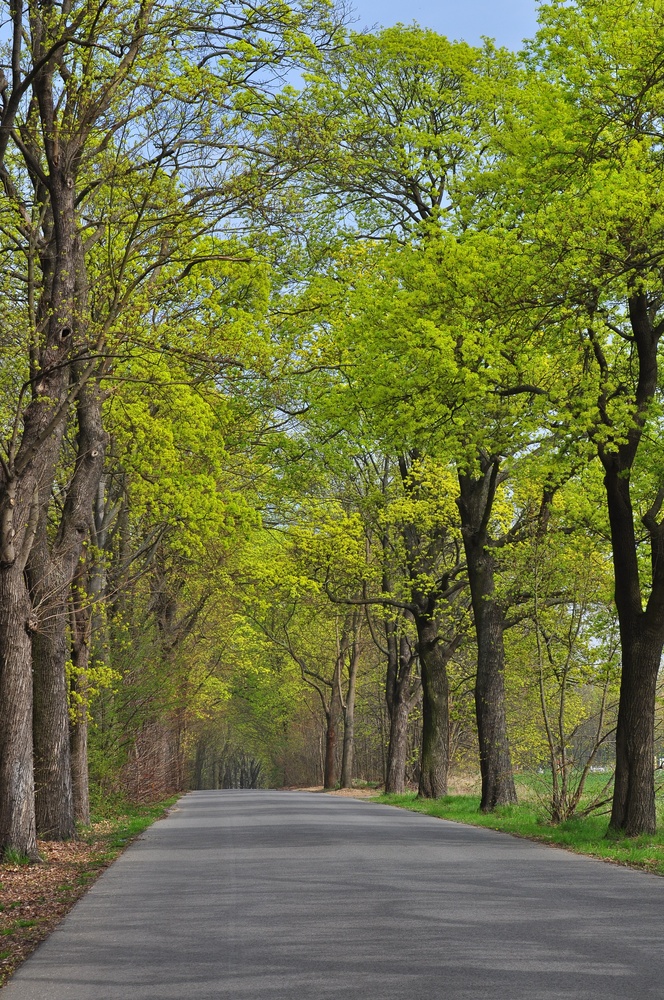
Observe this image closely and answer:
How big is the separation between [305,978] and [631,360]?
12452mm

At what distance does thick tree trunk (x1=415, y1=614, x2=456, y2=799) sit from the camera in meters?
27.3

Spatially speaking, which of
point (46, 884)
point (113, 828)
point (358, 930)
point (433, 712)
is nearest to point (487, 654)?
point (433, 712)

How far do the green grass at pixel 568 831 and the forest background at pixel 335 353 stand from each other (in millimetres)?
505

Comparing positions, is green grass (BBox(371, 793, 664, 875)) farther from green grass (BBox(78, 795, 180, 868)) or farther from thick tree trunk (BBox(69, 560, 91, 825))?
A: thick tree trunk (BBox(69, 560, 91, 825))

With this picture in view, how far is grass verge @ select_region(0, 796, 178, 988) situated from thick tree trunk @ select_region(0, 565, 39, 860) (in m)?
0.40

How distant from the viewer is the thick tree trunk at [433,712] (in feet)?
89.6

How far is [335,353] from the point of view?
22547mm

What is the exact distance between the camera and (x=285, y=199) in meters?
14.5

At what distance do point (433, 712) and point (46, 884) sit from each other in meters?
17.9

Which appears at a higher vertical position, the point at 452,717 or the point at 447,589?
the point at 447,589

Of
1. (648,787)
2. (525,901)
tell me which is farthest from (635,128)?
(525,901)

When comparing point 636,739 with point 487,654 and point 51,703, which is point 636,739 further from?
point 51,703

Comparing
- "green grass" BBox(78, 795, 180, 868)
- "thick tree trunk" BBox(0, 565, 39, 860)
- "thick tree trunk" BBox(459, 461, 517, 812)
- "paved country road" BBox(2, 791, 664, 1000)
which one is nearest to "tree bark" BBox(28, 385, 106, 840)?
"green grass" BBox(78, 795, 180, 868)

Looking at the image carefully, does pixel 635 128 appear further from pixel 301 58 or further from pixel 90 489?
pixel 90 489
